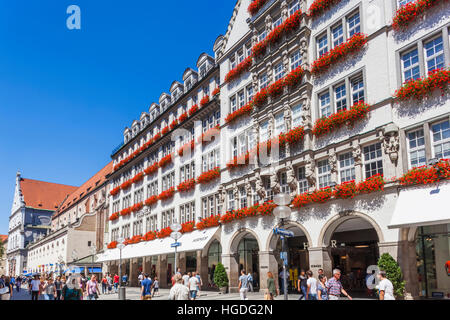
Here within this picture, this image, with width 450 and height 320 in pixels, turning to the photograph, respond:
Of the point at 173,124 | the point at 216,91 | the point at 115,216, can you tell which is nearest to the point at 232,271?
the point at 216,91

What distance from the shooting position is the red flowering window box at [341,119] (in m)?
20.6

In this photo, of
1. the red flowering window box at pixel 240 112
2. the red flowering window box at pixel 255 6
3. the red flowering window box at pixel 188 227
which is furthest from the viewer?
the red flowering window box at pixel 188 227

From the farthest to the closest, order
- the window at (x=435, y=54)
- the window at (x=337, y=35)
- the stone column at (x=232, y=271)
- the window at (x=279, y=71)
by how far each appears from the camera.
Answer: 1. the stone column at (x=232, y=271)
2. the window at (x=279, y=71)
3. the window at (x=337, y=35)
4. the window at (x=435, y=54)

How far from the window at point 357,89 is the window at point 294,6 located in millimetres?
7097

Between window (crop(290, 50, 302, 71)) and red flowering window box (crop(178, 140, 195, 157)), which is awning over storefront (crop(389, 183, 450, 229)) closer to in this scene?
window (crop(290, 50, 302, 71))

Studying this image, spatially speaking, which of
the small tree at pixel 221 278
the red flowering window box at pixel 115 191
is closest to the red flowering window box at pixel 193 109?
the small tree at pixel 221 278

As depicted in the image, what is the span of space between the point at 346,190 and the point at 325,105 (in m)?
5.36

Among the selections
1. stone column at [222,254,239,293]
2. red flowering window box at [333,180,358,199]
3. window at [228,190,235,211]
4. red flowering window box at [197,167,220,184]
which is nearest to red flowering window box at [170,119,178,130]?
red flowering window box at [197,167,220,184]

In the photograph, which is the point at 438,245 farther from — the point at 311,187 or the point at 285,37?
the point at 285,37

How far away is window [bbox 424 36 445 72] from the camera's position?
17953 mm

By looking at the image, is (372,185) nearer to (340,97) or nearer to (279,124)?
(340,97)

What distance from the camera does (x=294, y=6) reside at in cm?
2667

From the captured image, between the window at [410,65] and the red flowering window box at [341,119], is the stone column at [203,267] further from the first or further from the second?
the window at [410,65]
